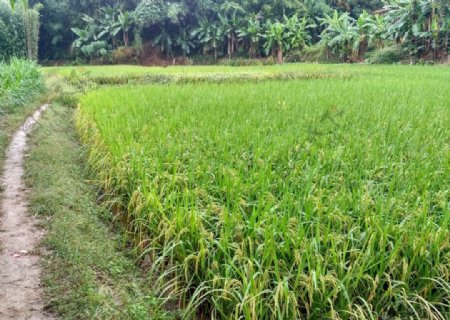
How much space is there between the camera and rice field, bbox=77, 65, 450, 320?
6.86ft

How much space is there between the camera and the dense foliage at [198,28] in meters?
23.0

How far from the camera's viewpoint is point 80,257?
2896 millimetres

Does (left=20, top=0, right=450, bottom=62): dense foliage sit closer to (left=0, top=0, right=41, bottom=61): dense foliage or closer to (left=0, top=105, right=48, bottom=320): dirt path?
(left=0, top=0, right=41, bottom=61): dense foliage

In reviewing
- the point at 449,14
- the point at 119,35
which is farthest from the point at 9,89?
the point at 119,35

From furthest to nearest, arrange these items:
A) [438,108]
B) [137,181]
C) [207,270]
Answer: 1. [438,108]
2. [137,181]
3. [207,270]

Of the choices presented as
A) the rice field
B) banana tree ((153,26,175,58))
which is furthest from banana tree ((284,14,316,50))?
the rice field

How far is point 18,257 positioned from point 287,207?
6.34ft

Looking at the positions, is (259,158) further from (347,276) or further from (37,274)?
(37,274)

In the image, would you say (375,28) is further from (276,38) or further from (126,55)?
(126,55)

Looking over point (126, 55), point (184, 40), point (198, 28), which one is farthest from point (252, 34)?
point (126, 55)

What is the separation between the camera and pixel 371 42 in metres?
20.3

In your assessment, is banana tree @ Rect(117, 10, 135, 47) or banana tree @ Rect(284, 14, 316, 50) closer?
banana tree @ Rect(284, 14, 316, 50)

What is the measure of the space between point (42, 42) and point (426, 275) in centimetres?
3100

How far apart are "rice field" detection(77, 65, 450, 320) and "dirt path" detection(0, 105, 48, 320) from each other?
0.70 m
